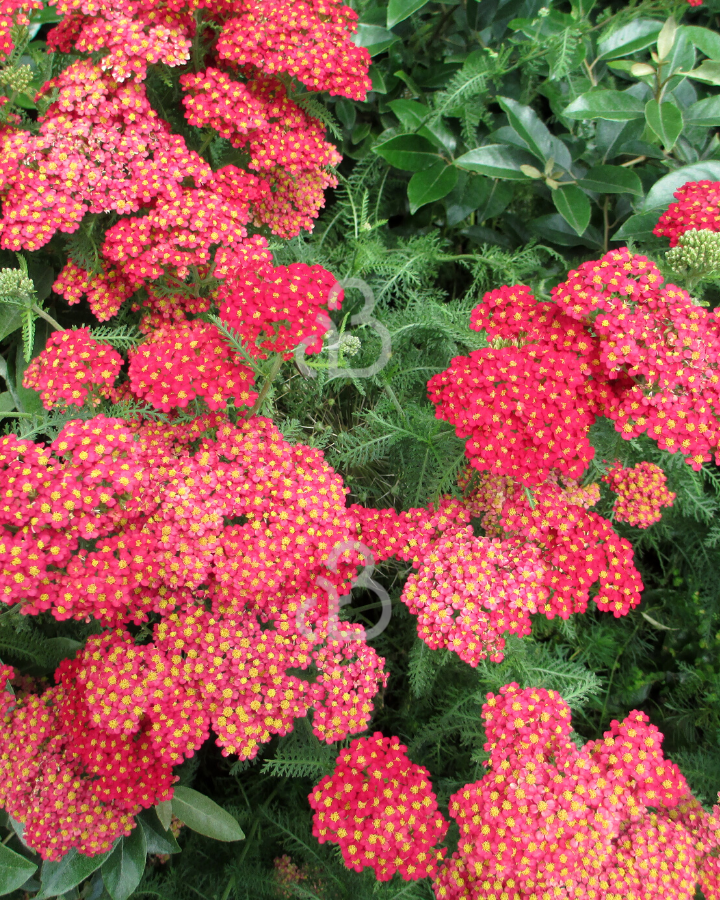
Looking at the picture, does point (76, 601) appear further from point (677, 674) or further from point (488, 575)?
point (677, 674)

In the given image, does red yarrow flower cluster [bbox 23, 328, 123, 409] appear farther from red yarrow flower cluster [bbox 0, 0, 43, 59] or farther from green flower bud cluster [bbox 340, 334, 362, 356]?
red yarrow flower cluster [bbox 0, 0, 43, 59]

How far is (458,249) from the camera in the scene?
2.50 m

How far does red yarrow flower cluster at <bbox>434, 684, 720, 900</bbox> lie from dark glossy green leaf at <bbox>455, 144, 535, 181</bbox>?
1.54m

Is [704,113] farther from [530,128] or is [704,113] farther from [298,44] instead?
[298,44]

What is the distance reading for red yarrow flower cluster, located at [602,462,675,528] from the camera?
1722 mm

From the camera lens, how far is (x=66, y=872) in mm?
1542

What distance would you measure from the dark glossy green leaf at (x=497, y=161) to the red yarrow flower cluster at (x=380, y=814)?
1.71m

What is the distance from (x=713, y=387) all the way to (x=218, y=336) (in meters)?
1.09

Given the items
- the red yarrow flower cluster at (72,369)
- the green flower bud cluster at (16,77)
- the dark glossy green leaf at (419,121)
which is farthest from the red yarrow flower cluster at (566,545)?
the green flower bud cluster at (16,77)

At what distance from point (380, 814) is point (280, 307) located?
109 cm

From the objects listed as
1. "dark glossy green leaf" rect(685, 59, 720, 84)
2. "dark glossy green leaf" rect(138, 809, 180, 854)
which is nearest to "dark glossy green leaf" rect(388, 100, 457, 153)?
"dark glossy green leaf" rect(685, 59, 720, 84)

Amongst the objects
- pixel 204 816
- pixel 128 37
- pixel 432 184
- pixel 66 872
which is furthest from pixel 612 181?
pixel 66 872

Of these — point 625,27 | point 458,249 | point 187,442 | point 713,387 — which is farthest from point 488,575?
point 625,27

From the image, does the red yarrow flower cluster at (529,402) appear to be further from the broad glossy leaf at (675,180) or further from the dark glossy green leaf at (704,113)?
the dark glossy green leaf at (704,113)
